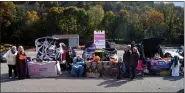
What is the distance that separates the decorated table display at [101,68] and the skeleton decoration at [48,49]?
2.04 metres

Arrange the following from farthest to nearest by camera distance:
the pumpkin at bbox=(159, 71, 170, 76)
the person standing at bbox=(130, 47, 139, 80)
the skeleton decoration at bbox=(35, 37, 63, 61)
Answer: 1. the skeleton decoration at bbox=(35, 37, 63, 61)
2. the pumpkin at bbox=(159, 71, 170, 76)
3. the person standing at bbox=(130, 47, 139, 80)

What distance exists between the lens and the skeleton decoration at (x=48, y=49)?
14297mm

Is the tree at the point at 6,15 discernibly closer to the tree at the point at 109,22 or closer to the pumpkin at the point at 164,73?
the tree at the point at 109,22

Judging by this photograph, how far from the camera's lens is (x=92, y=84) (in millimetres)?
11047

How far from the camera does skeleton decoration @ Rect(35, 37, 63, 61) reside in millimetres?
14297

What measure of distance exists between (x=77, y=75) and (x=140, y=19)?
30595mm

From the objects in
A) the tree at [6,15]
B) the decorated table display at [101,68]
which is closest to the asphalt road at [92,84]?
the decorated table display at [101,68]

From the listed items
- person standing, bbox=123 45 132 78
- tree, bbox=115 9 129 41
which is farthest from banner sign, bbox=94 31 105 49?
tree, bbox=115 9 129 41

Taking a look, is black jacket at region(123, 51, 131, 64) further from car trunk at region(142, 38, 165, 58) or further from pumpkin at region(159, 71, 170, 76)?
car trunk at region(142, 38, 165, 58)

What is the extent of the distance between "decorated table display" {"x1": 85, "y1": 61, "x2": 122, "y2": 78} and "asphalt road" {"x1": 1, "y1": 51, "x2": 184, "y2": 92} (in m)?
0.48

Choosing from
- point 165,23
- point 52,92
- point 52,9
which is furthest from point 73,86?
point 165,23

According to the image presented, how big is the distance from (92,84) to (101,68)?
1900mm

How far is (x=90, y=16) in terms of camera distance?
41.0 m

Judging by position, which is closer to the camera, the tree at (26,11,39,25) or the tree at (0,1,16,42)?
the tree at (0,1,16,42)
